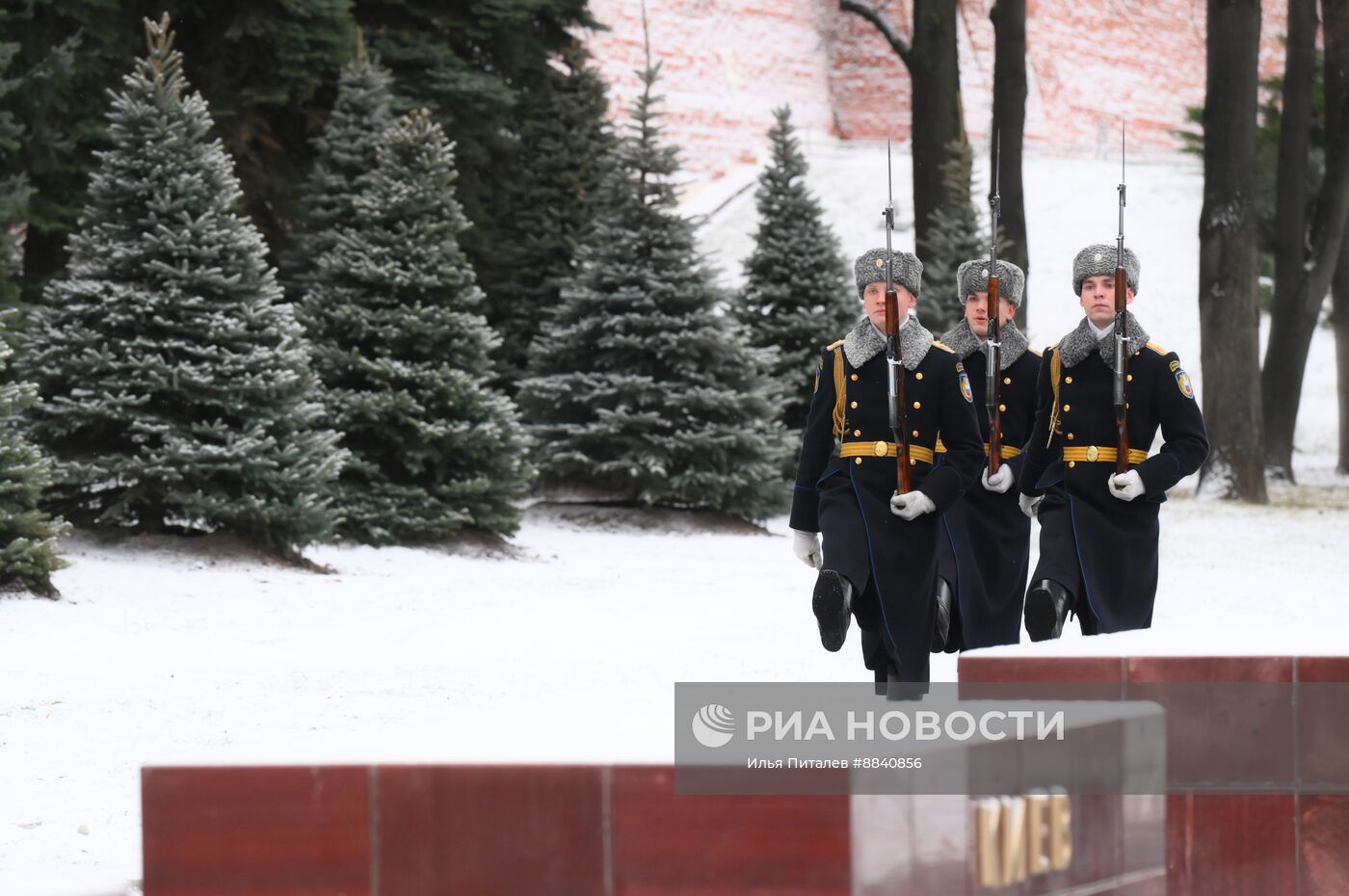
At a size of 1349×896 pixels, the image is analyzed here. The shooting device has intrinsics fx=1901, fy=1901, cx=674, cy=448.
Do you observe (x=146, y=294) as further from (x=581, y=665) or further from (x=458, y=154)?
(x=458, y=154)

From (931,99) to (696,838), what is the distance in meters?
18.5

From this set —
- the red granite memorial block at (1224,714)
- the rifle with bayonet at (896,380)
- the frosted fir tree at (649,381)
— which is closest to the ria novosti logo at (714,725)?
the red granite memorial block at (1224,714)

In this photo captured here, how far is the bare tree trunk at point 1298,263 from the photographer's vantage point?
23.3 metres

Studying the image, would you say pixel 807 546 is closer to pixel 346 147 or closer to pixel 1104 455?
pixel 1104 455

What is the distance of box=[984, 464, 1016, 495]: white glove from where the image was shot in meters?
7.27

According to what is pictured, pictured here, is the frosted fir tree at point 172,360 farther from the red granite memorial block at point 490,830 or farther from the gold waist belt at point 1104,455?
the red granite memorial block at point 490,830

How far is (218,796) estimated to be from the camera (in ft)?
11.3

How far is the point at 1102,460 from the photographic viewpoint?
6.74 meters

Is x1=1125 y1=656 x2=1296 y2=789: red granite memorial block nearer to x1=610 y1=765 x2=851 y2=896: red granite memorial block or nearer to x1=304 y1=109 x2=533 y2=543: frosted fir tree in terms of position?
x1=610 y1=765 x2=851 y2=896: red granite memorial block

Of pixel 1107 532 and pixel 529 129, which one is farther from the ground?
pixel 529 129

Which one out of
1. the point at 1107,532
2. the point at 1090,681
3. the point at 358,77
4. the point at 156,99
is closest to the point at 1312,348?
the point at 358,77

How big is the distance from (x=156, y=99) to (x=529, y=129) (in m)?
10.3

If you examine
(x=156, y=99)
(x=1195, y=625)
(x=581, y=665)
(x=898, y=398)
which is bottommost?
(x=581, y=665)

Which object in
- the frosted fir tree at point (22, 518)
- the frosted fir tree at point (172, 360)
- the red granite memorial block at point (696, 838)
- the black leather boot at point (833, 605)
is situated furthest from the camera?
the frosted fir tree at point (172, 360)
